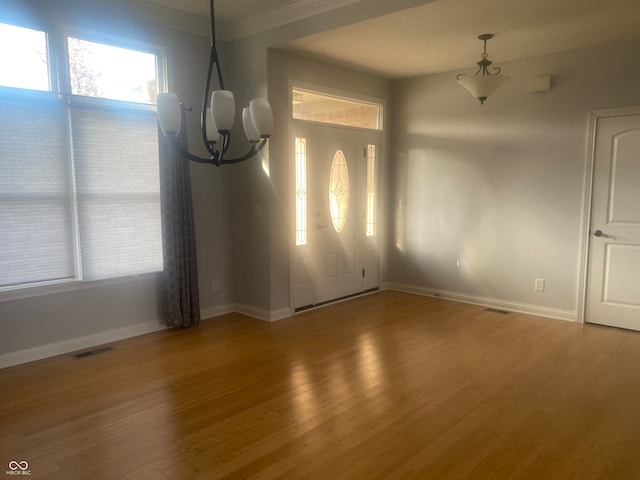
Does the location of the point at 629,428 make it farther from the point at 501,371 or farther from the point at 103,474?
the point at 103,474

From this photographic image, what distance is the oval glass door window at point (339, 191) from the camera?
18.2 feet

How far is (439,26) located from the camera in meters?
4.03

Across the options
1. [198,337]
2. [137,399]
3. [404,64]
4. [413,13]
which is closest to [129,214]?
[198,337]

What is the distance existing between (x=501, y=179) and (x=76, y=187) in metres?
4.35

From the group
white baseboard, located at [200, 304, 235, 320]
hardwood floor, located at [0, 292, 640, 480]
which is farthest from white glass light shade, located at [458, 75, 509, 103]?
white baseboard, located at [200, 304, 235, 320]

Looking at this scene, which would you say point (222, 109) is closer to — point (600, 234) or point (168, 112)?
point (168, 112)

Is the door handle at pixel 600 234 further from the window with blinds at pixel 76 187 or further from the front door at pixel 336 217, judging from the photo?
the window with blinds at pixel 76 187

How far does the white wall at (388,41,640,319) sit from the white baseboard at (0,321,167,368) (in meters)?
3.34

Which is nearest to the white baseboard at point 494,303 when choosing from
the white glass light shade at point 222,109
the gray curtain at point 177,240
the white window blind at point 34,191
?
the gray curtain at point 177,240

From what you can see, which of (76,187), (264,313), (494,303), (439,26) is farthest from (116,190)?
(494,303)

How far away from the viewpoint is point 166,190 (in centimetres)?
446

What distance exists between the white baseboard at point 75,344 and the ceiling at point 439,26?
303 centimetres

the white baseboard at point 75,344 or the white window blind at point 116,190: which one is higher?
the white window blind at point 116,190

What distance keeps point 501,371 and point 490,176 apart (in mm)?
2555
